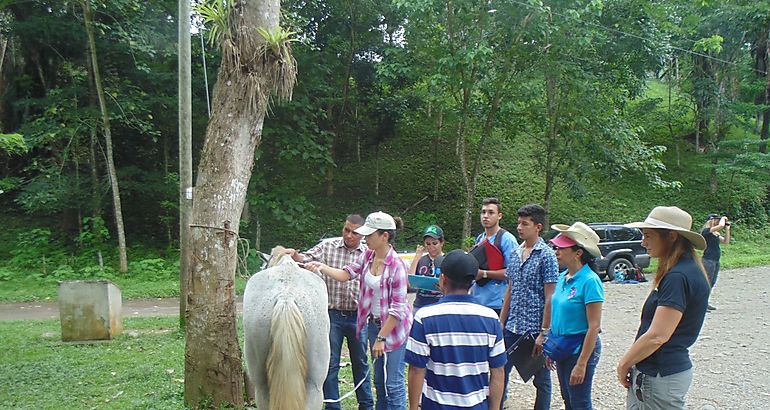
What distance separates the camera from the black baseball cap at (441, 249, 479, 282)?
2.48m

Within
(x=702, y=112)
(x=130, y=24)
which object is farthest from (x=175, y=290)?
(x=702, y=112)

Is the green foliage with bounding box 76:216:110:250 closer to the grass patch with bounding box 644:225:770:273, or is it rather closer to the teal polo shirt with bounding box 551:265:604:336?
A: the teal polo shirt with bounding box 551:265:604:336

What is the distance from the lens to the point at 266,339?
299 cm

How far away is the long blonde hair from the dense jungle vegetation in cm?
911

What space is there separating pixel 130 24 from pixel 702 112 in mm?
21762

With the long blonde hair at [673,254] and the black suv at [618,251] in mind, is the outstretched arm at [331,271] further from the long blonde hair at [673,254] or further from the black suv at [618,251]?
the black suv at [618,251]

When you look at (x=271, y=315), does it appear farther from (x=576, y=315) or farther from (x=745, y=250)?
(x=745, y=250)

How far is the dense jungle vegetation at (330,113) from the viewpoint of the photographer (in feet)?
40.9

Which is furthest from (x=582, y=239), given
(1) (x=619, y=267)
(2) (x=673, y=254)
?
(1) (x=619, y=267)

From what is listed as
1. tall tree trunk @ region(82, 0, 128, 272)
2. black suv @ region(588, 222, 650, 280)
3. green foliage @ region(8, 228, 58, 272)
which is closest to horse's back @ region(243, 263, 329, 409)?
tall tree trunk @ region(82, 0, 128, 272)

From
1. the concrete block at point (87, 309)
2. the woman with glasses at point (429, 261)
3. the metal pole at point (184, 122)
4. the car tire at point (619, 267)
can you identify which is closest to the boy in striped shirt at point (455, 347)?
the woman with glasses at point (429, 261)

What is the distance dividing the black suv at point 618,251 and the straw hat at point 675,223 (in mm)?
10656

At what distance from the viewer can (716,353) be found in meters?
6.39

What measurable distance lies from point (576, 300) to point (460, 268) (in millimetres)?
1207
